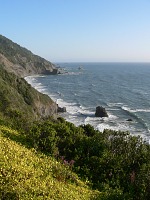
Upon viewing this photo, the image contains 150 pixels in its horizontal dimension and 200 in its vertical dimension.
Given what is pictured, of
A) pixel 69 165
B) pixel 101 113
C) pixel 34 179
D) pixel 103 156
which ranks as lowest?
pixel 101 113

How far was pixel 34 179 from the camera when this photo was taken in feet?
45.4

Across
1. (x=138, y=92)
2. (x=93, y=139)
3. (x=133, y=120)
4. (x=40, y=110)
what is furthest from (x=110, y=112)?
(x=93, y=139)

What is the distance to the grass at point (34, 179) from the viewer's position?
40.9 ft

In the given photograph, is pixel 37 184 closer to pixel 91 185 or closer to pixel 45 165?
pixel 45 165

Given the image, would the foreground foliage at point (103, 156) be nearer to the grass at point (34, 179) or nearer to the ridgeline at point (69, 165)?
the ridgeline at point (69, 165)

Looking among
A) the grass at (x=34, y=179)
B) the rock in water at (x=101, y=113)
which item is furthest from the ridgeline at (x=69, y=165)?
the rock in water at (x=101, y=113)

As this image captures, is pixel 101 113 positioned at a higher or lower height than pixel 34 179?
lower

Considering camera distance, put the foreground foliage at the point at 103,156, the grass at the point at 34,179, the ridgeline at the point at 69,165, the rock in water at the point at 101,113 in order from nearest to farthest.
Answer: the grass at the point at 34,179 → the ridgeline at the point at 69,165 → the foreground foliage at the point at 103,156 → the rock in water at the point at 101,113

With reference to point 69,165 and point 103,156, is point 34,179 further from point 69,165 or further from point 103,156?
point 103,156

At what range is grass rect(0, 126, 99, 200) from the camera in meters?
12.5

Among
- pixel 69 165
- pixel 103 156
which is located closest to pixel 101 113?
pixel 103 156

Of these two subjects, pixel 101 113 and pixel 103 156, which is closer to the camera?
pixel 103 156

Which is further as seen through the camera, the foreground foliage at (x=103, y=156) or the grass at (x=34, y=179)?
the foreground foliage at (x=103, y=156)

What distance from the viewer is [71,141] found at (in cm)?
2172
